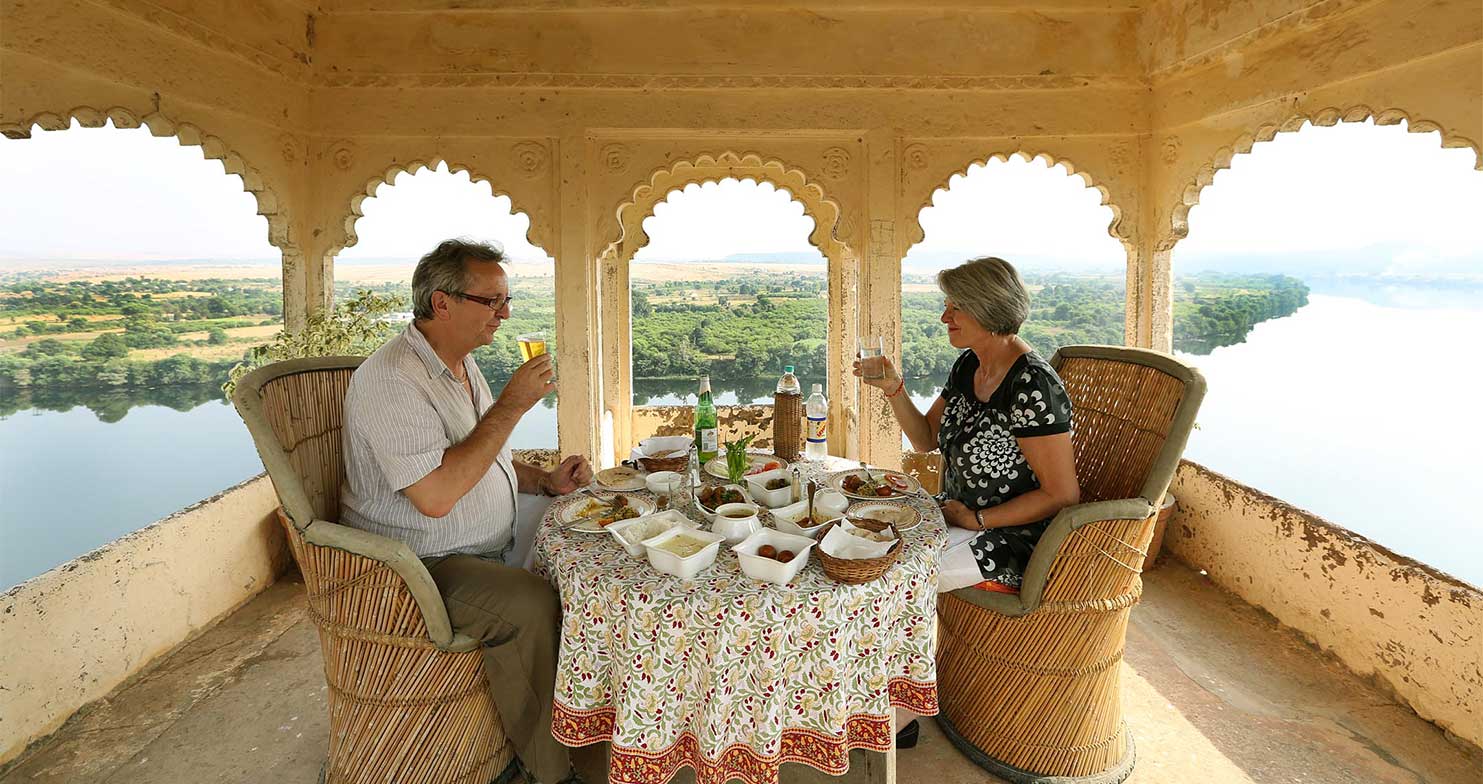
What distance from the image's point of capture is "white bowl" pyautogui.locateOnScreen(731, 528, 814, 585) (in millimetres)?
1765

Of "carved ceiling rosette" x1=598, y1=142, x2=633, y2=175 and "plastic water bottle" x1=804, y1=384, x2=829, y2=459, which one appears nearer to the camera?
"plastic water bottle" x1=804, y1=384, x2=829, y2=459

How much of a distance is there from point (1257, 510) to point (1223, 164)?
6.95ft

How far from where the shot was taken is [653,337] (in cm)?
856

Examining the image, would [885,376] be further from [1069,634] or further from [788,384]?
[1069,634]

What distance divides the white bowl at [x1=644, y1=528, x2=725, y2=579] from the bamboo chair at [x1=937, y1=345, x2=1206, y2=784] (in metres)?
1.07

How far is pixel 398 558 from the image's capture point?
2.04 m

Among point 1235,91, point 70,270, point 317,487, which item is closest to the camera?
point 317,487

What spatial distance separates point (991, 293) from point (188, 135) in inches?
178

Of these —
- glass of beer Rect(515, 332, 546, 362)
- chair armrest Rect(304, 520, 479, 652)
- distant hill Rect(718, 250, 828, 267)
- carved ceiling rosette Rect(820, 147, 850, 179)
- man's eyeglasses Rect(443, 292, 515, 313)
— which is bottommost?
chair armrest Rect(304, 520, 479, 652)

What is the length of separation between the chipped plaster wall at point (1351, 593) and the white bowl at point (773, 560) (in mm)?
2809

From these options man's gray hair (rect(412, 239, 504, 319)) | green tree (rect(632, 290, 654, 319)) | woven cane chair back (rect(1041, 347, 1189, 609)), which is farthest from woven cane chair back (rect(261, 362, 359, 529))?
green tree (rect(632, 290, 654, 319))

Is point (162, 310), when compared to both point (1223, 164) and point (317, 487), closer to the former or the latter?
point (317, 487)

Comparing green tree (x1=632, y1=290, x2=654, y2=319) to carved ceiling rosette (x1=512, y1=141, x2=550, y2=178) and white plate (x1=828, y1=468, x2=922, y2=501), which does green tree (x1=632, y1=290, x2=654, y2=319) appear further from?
white plate (x1=828, y1=468, x2=922, y2=501)

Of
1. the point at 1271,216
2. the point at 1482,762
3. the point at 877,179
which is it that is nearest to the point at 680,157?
the point at 877,179
